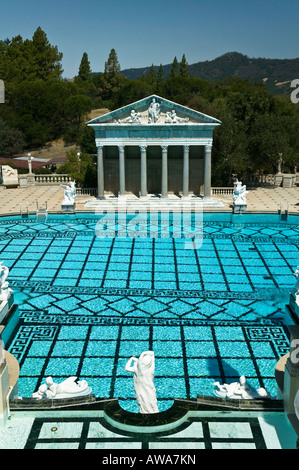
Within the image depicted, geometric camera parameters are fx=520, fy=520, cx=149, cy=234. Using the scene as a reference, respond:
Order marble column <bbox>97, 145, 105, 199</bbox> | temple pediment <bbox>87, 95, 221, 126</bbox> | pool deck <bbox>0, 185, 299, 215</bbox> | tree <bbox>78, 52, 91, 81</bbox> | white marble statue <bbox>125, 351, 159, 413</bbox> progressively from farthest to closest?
tree <bbox>78, 52, 91, 81</bbox> < marble column <bbox>97, 145, 105, 199</bbox> < temple pediment <bbox>87, 95, 221, 126</bbox> < pool deck <bbox>0, 185, 299, 215</bbox> < white marble statue <bbox>125, 351, 159, 413</bbox>

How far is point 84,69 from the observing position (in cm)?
9244

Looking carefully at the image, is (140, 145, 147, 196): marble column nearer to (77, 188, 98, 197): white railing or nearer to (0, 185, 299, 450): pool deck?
(77, 188, 98, 197): white railing

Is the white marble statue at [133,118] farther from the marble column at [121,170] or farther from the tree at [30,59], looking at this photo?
the tree at [30,59]

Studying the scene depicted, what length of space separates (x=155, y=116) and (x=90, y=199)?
263 inches

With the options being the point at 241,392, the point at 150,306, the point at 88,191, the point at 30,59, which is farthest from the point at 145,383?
the point at 30,59

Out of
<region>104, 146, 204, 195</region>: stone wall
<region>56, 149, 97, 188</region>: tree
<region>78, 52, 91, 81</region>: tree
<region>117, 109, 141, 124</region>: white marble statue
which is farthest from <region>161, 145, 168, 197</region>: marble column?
<region>78, 52, 91, 81</region>: tree

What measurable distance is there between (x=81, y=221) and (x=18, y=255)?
7.10 metres

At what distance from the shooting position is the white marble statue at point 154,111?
3125cm

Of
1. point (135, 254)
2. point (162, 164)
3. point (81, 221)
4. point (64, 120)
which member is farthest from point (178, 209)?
point (64, 120)

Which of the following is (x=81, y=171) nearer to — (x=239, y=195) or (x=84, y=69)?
(x=239, y=195)

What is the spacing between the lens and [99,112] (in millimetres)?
77250

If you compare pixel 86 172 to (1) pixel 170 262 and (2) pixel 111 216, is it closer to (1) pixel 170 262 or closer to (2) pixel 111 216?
(2) pixel 111 216

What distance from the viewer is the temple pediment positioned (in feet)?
103

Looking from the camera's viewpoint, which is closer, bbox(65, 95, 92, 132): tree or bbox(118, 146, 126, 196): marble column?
bbox(118, 146, 126, 196): marble column
